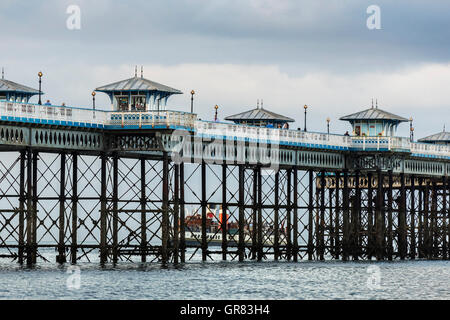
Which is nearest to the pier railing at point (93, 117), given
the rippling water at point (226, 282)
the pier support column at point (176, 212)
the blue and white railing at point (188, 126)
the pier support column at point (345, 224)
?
the blue and white railing at point (188, 126)

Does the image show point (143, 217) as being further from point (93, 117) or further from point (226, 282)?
point (226, 282)

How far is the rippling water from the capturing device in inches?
3620

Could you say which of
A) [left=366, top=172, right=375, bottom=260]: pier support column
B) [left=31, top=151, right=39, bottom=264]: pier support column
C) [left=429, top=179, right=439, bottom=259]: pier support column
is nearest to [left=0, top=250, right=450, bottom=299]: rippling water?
[left=31, top=151, right=39, bottom=264]: pier support column

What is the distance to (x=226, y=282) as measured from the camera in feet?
337

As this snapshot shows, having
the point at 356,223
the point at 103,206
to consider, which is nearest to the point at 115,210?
the point at 103,206

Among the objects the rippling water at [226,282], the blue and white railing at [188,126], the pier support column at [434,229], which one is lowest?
the rippling water at [226,282]

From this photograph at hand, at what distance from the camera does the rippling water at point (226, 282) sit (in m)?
91.9

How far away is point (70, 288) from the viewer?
309ft

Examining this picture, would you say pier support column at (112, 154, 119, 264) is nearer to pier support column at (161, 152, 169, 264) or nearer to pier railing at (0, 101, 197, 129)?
pier support column at (161, 152, 169, 264)

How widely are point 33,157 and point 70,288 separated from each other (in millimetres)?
22230

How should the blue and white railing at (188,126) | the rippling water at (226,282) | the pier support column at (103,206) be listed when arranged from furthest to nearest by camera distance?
the pier support column at (103,206) → the blue and white railing at (188,126) → the rippling water at (226,282)

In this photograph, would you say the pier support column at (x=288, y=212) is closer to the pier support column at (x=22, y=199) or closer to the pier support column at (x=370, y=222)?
the pier support column at (x=370, y=222)
